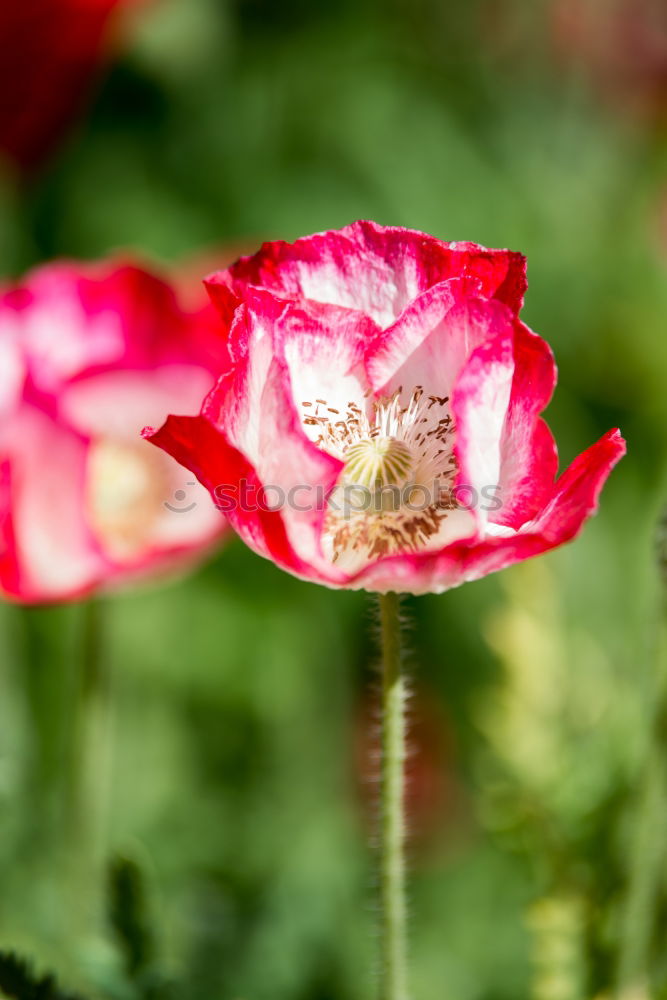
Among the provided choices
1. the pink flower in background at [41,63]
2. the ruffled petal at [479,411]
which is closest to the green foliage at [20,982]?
the ruffled petal at [479,411]

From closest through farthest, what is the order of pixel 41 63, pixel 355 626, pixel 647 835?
pixel 647 835
pixel 41 63
pixel 355 626

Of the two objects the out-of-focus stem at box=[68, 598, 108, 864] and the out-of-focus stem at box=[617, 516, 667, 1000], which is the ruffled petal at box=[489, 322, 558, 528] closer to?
the out-of-focus stem at box=[617, 516, 667, 1000]

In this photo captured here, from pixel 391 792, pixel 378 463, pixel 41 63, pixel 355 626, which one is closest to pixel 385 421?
pixel 378 463

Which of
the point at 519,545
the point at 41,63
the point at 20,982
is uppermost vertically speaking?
Answer: the point at 41,63

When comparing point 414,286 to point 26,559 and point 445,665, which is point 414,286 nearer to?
point 26,559

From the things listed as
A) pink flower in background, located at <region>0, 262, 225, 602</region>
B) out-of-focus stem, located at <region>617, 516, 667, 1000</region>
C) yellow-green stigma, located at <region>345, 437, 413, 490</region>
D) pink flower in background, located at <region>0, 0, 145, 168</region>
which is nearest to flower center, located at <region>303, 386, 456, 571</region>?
yellow-green stigma, located at <region>345, 437, 413, 490</region>

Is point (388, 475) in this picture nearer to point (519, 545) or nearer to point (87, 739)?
point (519, 545)

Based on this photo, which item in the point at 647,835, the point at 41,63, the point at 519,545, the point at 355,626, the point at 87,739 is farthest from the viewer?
the point at 355,626
